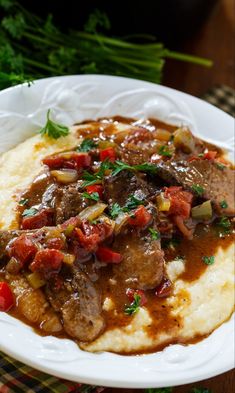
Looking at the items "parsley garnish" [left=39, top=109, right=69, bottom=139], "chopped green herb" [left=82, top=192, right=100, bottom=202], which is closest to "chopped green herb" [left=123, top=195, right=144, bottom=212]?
"chopped green herb" [left=82, top=192, right=100, bottom=202]

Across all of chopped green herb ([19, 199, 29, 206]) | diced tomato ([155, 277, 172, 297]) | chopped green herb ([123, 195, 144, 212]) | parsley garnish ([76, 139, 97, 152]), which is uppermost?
parsley garnish ([76, 139, 97, 152])

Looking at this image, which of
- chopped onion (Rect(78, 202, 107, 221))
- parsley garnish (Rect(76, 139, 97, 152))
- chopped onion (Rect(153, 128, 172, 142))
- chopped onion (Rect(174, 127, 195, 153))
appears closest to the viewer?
chopped onion (Rect(78, 202, 107, 221))

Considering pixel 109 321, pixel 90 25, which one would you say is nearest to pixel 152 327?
pixel 109 321

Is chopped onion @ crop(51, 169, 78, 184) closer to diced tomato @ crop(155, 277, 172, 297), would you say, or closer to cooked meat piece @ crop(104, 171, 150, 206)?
cooked meat piece @ crop(104, 171, 150, 206)

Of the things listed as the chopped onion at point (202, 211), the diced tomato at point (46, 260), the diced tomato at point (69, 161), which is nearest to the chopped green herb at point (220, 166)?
the chopped onion at point (202, 211)

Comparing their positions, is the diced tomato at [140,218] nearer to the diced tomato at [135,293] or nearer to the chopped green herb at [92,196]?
the chopped green herb at [92,196]

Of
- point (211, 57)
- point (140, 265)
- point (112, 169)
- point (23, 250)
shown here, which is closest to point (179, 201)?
point (112, 169)

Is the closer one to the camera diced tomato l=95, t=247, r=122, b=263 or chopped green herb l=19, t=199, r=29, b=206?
diced tomato l=95, t=247, r=122, b=263
